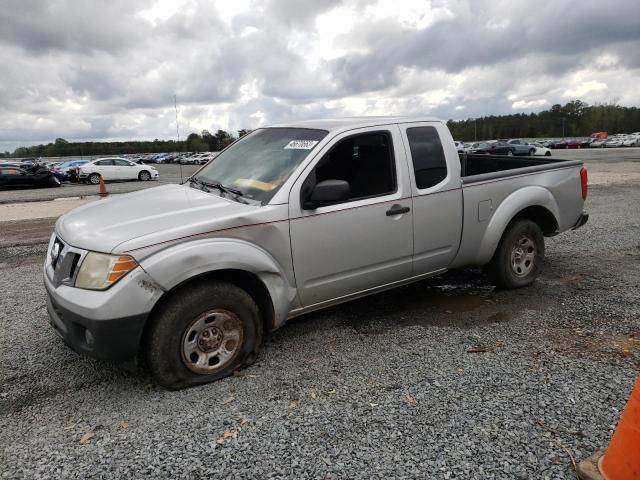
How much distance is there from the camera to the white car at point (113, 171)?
2591 cm

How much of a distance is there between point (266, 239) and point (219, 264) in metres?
0.41

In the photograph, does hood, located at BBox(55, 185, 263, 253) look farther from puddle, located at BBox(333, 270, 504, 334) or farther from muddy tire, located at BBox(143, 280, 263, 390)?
puddle, located at BBox(333, 270, 504, 334)

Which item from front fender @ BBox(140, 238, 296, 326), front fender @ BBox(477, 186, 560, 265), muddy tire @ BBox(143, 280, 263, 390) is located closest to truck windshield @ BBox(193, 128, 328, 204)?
front fender @ BBox(140, 238, 296, 326)

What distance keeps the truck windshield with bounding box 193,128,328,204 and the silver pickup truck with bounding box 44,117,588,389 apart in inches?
0.6

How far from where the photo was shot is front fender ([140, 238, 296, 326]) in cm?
316

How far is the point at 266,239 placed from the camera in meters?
3.57

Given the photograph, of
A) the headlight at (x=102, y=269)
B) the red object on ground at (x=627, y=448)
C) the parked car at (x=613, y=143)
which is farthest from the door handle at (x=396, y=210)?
the parked car at (x=613, y=143)

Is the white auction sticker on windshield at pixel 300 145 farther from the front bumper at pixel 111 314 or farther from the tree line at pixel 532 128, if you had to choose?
the tree line at pixel 532 128

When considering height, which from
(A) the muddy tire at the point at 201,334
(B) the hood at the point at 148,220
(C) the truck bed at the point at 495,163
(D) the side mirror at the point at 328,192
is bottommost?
(A) the muddy tire at the point at 201,334

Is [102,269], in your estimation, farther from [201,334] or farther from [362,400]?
[362,400]

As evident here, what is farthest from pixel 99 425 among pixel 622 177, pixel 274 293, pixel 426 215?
pixel 622 177

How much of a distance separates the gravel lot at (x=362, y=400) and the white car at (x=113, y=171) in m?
23.0

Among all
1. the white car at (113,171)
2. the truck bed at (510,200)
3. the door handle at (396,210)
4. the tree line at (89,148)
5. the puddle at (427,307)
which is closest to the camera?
the door handle at (396,210)

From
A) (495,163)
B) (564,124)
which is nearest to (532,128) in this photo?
(564,124)
